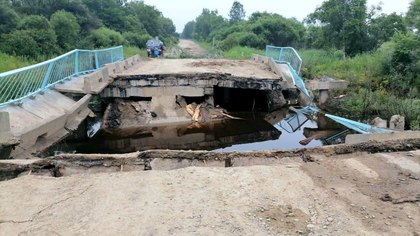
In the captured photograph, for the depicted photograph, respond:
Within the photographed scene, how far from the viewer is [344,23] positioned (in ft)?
56.9

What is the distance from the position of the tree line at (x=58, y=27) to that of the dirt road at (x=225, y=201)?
60.7 ft

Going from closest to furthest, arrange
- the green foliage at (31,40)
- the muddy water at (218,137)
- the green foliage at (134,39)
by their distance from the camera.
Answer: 1. the muddy water at (218,137)
2. the green foliage at (31,40)
3. the green foliage at (134,39)

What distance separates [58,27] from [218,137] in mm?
21507

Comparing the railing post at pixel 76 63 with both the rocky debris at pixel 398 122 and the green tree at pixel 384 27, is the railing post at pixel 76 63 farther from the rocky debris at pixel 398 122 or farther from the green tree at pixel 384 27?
the green tree at pixel 384 27

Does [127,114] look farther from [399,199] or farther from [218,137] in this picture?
[399,199]

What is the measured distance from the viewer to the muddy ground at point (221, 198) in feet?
9.27

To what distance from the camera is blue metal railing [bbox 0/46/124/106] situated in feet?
23.4

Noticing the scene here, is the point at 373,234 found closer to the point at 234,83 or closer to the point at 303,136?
the point at 303,136

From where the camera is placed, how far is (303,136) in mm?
10742

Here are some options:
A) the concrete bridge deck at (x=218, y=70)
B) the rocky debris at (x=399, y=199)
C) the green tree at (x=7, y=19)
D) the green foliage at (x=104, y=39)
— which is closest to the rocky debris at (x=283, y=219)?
the rocky debris at (x=399, y=199)

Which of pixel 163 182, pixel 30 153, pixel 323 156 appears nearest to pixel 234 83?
pixel 30 153

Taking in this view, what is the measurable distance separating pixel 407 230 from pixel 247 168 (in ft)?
5.38

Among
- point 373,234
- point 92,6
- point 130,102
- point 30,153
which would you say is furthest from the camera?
point 92,6

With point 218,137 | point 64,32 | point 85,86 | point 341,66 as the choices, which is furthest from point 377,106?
point 64,32
